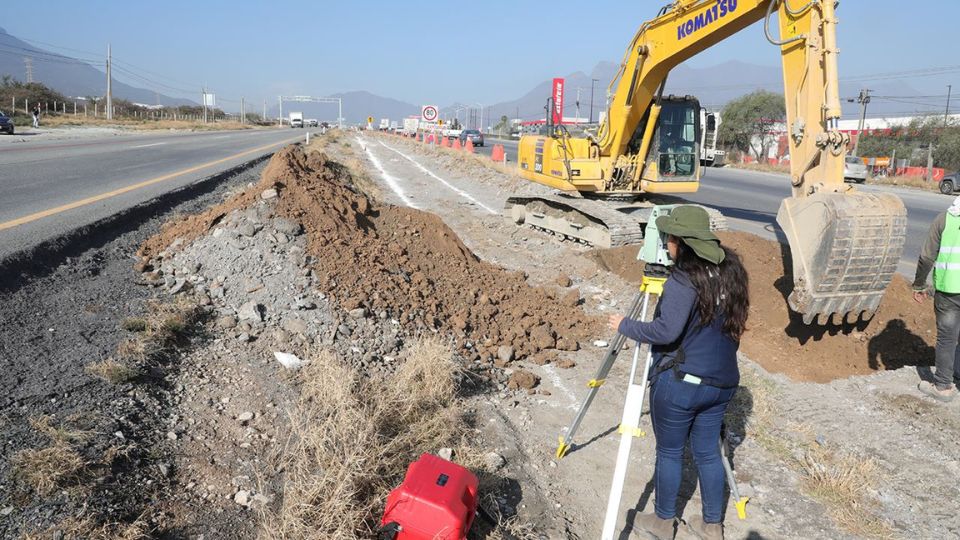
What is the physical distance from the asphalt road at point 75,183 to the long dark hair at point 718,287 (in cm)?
592

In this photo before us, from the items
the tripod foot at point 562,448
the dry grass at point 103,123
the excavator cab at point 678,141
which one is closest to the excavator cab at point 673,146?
the excavator cab at point 678,141

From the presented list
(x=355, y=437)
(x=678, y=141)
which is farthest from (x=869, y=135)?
(x=355, y=437)

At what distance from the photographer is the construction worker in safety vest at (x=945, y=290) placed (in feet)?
16.8

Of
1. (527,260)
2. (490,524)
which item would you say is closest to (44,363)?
(490,524)

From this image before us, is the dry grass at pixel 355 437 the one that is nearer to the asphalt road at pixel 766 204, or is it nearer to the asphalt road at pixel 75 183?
the asphalt road at pixel 75 183

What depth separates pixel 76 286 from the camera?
215 inches

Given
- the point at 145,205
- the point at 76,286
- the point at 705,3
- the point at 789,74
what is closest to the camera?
the point at 76,286

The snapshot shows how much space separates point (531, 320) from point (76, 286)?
4326mm

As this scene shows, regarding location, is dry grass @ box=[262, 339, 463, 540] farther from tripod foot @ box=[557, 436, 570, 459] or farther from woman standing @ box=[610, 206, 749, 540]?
woman standing @ box=[610, 206, 749, 540]

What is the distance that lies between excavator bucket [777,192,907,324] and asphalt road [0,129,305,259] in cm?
749

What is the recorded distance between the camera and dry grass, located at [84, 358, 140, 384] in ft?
12.8

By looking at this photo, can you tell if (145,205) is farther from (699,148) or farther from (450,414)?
(699,148)

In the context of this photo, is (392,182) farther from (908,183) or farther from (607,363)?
(908,183)

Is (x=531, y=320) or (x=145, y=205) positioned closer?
(x=531, y=320)
